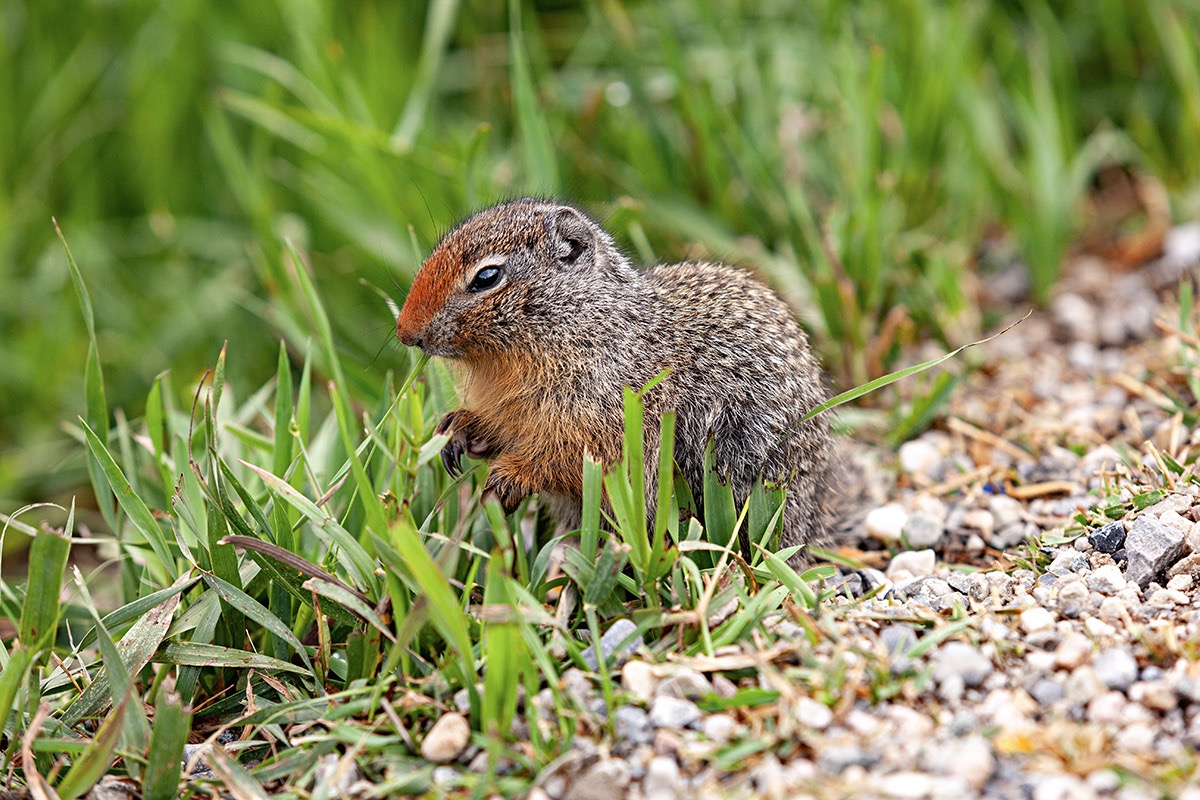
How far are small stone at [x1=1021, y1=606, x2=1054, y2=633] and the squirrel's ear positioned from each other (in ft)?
5.49

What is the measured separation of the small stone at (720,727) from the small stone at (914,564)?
1.08m

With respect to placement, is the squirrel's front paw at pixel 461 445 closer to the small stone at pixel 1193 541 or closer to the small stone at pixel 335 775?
the small stone at pixel 335 775

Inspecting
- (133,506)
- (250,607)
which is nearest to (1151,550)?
(250,607)

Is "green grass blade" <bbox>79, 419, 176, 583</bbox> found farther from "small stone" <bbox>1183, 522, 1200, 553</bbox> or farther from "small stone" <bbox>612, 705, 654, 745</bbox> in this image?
"small stone" <bbox>1183, 522, 1200, 553</bbox>

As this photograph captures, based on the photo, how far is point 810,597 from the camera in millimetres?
2900

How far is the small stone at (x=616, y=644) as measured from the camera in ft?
9.20

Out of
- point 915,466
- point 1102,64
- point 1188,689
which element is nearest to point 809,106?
point 1102,64

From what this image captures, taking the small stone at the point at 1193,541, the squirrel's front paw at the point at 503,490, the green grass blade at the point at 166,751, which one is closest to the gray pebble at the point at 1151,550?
the small stone at the point at 1193,541

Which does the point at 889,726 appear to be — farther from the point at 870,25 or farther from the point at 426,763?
the point at 870,25

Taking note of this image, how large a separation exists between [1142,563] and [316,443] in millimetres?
2638

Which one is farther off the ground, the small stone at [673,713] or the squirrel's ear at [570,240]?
the squirrel's ear at [570,240]

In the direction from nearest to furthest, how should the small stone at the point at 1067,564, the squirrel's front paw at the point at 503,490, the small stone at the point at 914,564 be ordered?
the small stone at the point at 1067,564 → the squirrel's front paw at the point at 503,490 → the small stone at the point at 914,564

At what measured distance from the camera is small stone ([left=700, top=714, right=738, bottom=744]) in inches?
99.3

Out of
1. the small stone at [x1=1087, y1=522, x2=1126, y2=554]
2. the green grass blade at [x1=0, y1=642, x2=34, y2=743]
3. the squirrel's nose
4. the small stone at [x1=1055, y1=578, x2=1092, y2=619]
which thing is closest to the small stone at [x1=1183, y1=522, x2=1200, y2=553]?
the small stone at [x1=1087, y1=522, x2=1126, y2=554]
